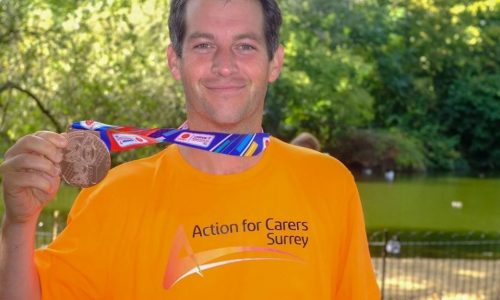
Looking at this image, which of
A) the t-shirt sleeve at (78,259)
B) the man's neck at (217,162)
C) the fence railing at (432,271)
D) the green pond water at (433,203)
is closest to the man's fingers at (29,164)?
the t-shirt sleeve at (78,259)

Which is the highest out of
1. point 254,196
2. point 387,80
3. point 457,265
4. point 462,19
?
point 462,19

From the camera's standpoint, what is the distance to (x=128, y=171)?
2.00 m

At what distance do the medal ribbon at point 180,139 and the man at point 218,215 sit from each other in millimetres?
59

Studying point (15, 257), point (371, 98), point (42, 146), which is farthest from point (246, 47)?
point (371, 98)

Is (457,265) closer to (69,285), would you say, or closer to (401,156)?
(69,285)

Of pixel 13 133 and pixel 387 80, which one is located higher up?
pixel 387 80

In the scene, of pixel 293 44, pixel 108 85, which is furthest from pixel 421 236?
pixel 293 44

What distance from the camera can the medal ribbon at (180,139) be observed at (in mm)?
1935

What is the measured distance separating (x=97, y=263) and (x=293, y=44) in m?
24.4

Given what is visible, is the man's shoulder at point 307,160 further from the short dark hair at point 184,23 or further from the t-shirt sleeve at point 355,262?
the short dark hair at point 184,23

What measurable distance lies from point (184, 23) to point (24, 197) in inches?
25.9

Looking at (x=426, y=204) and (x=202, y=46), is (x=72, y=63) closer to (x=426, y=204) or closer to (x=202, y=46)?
(x=202, y=46)

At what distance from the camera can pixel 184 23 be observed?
2.02m

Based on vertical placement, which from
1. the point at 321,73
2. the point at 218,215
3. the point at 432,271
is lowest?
the point at 432,271
